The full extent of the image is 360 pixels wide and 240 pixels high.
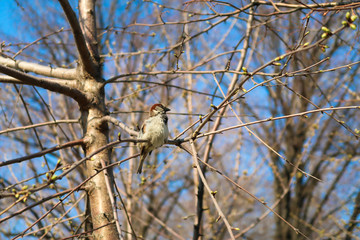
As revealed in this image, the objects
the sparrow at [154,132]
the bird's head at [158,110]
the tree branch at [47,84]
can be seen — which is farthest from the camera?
the bird's head at [158,110]

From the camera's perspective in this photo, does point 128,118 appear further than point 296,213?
No

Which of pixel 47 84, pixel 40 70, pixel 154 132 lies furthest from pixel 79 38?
pixel 154 132

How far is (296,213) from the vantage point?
27.4ft

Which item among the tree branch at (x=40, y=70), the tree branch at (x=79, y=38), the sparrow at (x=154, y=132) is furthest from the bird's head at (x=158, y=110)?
the tree branch at (x=40, y=70)

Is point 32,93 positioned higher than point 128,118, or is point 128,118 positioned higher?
point 32,93

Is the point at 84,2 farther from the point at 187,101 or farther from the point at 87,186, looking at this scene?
the point at 187,101

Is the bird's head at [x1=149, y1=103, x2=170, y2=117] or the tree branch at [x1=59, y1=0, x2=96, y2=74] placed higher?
the tree branch at [x1=59, y1=0, x2=96, y2=74]

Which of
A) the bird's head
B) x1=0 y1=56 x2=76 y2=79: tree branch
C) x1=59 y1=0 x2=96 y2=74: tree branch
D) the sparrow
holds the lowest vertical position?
the sparrow

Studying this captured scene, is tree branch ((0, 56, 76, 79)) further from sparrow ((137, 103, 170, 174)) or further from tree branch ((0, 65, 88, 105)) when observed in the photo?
sparrow ((137, 103, 170, 174))

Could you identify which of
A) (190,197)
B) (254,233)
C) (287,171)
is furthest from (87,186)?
(254,233)

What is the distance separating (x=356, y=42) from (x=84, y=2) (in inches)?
111

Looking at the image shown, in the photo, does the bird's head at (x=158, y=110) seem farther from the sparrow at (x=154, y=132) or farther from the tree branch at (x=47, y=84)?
the tree branch at (x=47, y=84)

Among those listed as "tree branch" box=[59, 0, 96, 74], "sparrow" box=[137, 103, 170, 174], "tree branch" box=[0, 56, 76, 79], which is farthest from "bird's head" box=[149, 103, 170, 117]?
"tree branch" box=[0, 56, 76, 79]

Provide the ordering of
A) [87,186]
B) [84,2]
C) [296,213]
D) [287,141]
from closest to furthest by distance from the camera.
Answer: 1. [87,186]
2. [84,2]
3. [296,213]
4. [287,141]
